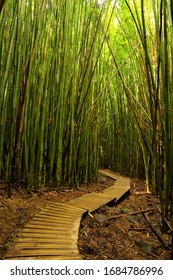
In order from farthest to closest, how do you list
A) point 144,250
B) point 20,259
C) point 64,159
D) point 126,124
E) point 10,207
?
point 126,124
point 64,159
point 10,207
point 144,250
point 20,259

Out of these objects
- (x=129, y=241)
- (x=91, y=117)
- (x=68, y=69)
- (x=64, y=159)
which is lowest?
(x=129, y=241)

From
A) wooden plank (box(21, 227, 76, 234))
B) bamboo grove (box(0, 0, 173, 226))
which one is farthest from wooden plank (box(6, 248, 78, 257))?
bamboo grove (box(0, 0, 173, 226))

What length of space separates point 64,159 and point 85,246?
1229mm

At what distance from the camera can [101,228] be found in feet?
4.51

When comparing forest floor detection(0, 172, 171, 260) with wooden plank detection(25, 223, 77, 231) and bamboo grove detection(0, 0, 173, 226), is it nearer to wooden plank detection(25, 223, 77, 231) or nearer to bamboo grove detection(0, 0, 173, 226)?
wooden plank detection(25, 223, 77, 231)

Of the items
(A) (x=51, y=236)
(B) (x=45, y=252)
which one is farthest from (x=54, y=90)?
(B) (x=45, y=252)

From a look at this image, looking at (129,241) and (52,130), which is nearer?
(129,241)

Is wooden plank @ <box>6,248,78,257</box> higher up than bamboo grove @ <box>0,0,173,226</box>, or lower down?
lower down

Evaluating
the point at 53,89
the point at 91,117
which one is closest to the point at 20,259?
the point at 53,89

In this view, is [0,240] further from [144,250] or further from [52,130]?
[52,130]

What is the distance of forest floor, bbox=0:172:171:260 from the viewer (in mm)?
1075

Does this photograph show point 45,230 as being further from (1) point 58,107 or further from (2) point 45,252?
(1) point 58,107

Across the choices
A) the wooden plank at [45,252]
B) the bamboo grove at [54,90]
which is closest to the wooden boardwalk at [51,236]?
the wooden plank at [45,252]

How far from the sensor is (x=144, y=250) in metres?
1.15
